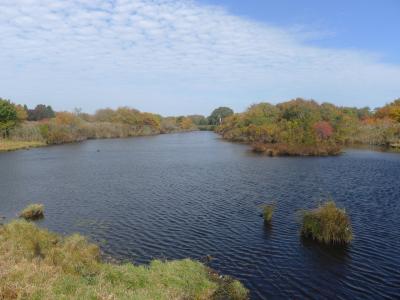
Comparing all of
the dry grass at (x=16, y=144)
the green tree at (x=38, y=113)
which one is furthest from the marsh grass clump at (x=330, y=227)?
the green tree at (x=38, y=113)

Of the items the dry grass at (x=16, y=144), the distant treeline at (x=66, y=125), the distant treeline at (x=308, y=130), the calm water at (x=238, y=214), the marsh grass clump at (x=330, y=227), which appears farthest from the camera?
the distant treeline at (x=66, y=125)

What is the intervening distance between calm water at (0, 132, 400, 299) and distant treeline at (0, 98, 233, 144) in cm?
5225

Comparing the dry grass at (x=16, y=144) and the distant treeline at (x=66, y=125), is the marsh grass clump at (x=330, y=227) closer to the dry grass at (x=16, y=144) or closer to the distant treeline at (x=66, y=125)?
the dry grass at (x=16, y=144)

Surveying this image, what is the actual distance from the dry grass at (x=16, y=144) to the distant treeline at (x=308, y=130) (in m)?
61.3

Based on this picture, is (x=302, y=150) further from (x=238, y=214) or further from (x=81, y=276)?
(x=81, y=276)

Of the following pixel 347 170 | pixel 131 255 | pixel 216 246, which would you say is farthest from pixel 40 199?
pixel 347 170

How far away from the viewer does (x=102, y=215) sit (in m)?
31.6

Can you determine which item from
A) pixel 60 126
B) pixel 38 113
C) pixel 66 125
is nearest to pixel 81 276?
pixel 60 126

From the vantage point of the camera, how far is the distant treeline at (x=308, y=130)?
82.1 metres

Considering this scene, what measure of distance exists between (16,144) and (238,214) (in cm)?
8847

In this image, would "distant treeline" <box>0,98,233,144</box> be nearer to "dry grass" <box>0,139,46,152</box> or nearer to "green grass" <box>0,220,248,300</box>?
"dry grass" <box>0,139,46,152</box>

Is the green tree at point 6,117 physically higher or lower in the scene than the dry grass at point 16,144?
higher

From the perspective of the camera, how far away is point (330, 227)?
23891 mm

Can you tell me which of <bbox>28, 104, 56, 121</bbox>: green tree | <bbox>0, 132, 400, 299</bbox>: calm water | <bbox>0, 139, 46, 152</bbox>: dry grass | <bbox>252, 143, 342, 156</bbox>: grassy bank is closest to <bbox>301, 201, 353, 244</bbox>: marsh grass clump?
<bbox>0, 132, 400, 299</bbox>: calm water
